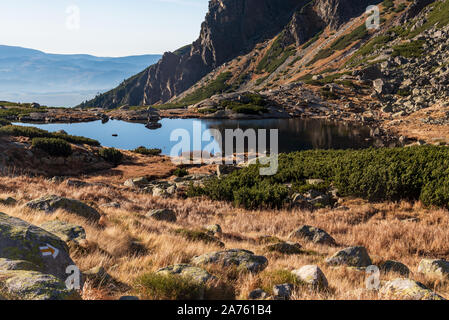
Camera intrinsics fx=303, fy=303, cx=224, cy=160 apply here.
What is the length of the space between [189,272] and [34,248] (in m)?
2.33

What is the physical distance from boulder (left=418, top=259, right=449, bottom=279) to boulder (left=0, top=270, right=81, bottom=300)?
248 inches

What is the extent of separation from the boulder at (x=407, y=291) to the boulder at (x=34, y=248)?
15.1ft

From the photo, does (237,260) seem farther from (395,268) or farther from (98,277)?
(395,268)

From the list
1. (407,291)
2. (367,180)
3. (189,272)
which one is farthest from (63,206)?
(367,180)

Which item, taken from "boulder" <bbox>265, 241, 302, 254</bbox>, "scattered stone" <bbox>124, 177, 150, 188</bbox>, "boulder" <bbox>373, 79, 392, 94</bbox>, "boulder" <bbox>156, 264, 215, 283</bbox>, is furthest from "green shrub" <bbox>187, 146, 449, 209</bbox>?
"boulder" <bbox>373, 79, 392, 94</bbox>

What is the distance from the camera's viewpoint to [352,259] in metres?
6.52

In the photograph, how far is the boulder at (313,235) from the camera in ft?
30.5

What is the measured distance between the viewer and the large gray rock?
9.02m

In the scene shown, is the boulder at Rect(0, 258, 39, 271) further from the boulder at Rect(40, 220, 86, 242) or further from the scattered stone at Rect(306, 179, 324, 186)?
Result: the scattered stone at Rect(306, 179, 324, 186)

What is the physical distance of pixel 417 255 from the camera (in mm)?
8219
